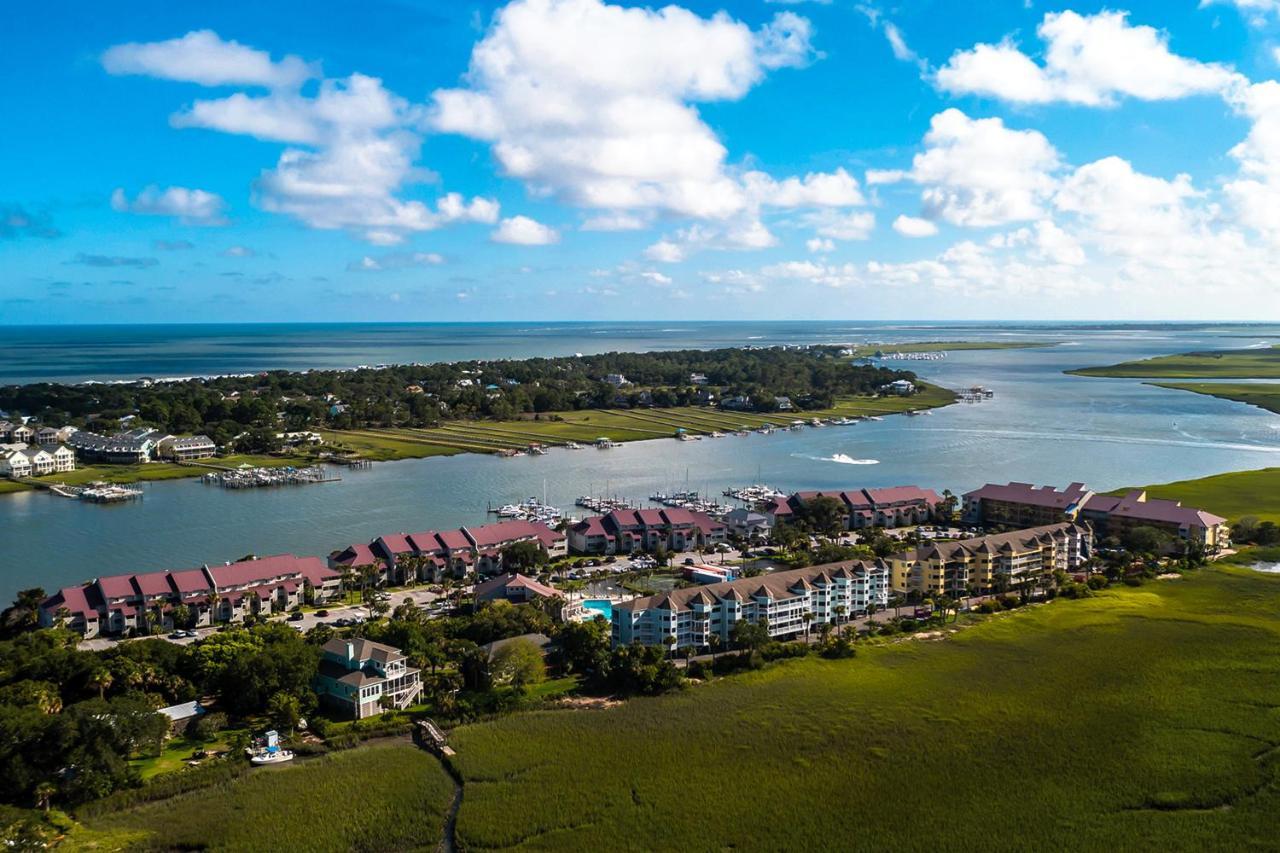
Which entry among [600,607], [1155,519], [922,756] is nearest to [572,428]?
[1155,519]

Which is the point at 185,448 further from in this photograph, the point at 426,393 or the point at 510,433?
the point at 426,393

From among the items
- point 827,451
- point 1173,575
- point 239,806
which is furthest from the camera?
point 827,451

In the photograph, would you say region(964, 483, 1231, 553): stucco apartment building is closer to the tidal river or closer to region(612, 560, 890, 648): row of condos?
the tidal river

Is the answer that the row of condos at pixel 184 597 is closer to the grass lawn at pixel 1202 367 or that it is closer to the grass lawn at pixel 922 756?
the grass lawn at pixel 922 756

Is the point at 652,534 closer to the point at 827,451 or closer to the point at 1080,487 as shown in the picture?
the point at 1080,487

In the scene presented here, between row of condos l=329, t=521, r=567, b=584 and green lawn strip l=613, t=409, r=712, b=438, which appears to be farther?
green lawn strip l=613, t=409, r=712, b=438

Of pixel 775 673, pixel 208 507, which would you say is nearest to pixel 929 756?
pixel 775 673

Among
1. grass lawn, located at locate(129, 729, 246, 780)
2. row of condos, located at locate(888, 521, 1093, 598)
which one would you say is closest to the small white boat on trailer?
grass lawn, located at locate(129, 729, 246, 780)

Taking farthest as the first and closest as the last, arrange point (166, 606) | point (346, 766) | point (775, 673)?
point (166, 606), point (775, 673), point (346, 766)

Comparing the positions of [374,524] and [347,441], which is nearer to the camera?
[374,524]
